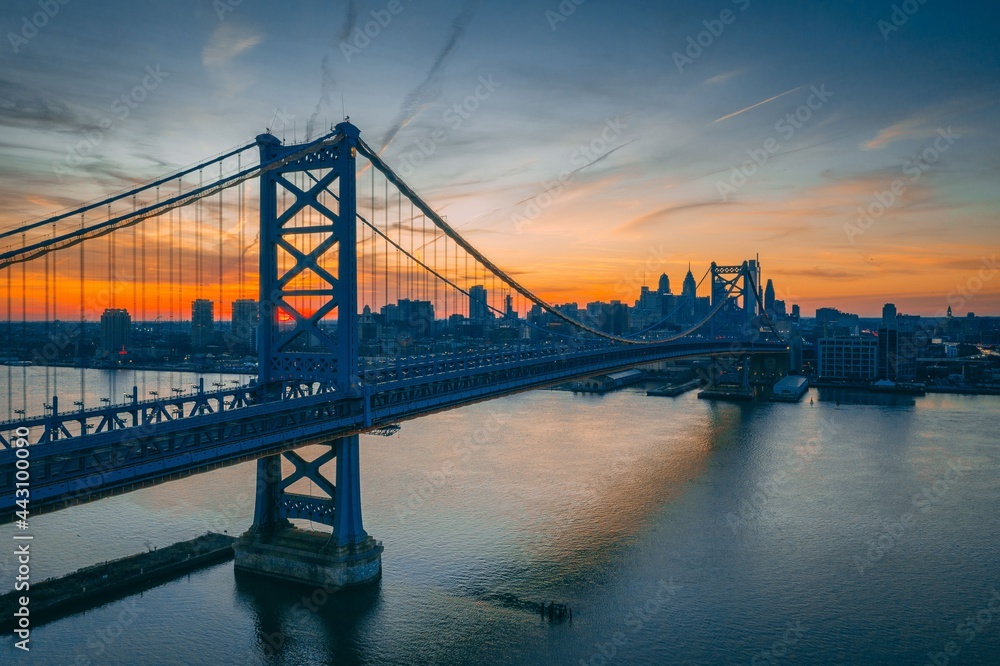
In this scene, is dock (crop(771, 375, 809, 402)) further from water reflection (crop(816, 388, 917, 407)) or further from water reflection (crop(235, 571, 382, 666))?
water reflection (crop(235, 571, 382, 666))

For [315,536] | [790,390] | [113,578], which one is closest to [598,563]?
[315,536]

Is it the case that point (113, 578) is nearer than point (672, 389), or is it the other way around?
point (113, 578)

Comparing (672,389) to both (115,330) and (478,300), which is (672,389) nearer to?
(478,300)

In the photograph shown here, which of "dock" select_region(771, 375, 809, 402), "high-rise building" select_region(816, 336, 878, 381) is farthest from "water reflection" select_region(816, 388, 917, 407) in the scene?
"high-rise building" select_region(816, 336, 878, 381)

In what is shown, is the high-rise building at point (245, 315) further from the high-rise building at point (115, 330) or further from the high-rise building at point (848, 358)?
the high-rise building at point (848, 358)

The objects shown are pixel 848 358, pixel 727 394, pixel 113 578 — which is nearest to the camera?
pixel 113 578

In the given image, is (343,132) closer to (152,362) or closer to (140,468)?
(140,468)

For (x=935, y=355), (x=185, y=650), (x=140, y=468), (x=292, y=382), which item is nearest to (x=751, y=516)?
(x=292, y=382)
